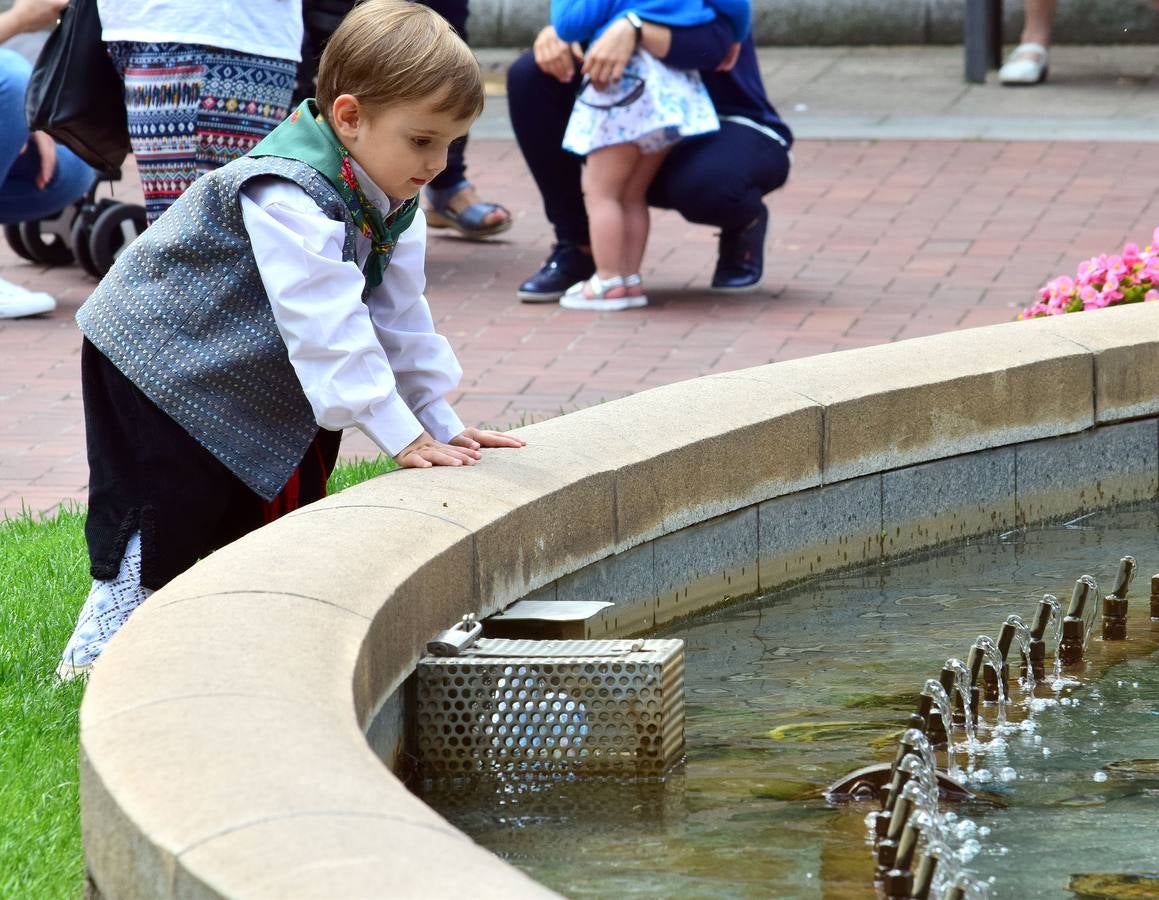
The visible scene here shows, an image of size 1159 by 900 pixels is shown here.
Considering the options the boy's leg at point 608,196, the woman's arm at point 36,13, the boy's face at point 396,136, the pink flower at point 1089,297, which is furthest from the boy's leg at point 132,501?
the boy's leg at point 608,196

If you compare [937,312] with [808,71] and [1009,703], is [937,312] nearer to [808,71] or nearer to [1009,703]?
[1009,703]

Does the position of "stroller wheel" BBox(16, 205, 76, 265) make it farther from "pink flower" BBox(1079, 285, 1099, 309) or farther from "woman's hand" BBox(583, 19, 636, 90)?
"pink flower" BBox(1079, 285, 1099, 309)

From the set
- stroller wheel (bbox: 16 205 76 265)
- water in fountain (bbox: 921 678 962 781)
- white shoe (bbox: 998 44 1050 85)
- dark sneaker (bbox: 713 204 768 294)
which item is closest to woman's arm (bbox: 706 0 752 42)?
dark sneaker (bbox: 713 204 768 294)

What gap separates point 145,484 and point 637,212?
400cm

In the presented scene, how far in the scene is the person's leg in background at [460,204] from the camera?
8805 millimetres

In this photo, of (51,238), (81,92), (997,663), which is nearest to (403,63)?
(997,663)

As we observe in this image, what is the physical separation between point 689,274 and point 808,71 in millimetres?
5193

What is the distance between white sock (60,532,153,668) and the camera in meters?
3.81

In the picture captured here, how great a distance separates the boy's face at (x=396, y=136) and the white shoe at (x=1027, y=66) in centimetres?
933

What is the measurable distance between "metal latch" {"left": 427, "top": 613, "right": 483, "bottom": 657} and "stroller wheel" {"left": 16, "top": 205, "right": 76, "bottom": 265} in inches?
204

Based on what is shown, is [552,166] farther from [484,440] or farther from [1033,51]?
[1033,51]

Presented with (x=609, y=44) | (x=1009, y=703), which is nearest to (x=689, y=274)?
(x=609, y=44)

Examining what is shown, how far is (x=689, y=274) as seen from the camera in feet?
27.1

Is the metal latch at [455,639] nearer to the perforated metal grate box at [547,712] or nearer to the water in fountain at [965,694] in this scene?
the perforated metal grate box at [547,712]
